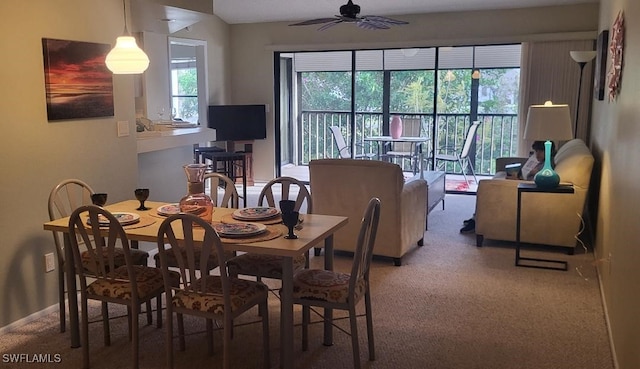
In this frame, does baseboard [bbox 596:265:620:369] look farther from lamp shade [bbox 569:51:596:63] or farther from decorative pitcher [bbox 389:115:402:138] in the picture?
decorative pitcher [bbox 389:115:402:138]

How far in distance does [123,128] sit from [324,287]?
7.07ft

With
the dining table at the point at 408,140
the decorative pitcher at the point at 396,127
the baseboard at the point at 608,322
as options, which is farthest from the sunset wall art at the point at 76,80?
the decorative pitcher at the point at 396,127

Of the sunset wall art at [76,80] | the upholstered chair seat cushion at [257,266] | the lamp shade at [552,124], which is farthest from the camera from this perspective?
the lamp shade at [552,124]

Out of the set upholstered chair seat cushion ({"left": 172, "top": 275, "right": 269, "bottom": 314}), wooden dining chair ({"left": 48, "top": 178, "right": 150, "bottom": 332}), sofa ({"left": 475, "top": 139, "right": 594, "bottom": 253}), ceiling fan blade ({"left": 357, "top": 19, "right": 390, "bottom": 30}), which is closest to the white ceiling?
ceiling fan blade ({"left": 357, "top": 19, "right": 390, "bottom": 30})

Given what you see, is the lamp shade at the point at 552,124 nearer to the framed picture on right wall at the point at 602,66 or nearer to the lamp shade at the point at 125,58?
the framed picture on right wall at the point at 602,66

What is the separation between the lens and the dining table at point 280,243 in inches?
102

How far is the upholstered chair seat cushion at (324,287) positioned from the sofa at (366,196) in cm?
156

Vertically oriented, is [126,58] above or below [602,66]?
below

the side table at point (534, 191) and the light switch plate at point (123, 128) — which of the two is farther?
the side table at point (534, 191)

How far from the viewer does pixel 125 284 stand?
284cm

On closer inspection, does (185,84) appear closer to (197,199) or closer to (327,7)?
(327,7)

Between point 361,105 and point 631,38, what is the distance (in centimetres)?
542

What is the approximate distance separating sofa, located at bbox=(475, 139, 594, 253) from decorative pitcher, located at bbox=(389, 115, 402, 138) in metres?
3.34

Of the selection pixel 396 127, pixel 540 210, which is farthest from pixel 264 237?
pixel 396 127
